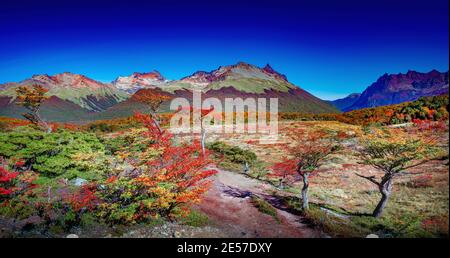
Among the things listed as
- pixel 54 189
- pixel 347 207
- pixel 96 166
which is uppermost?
pixel 96 166

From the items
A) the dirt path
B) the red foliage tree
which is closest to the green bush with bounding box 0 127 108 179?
the red foliage tree

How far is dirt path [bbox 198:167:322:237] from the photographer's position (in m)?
11.5

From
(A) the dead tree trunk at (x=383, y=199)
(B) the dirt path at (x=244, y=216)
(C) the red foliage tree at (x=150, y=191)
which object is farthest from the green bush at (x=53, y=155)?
(A) the dead tree trunk at (x=383, y=199)

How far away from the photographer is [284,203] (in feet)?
53.9

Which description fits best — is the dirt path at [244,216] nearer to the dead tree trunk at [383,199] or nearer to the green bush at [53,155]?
the dead tree trunk at [383,199]

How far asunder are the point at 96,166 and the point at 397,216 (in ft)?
47.0

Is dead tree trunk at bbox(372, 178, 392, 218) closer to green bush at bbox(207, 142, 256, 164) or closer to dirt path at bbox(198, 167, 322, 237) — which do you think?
dirt path at bbox(198, 167, 322, 237)

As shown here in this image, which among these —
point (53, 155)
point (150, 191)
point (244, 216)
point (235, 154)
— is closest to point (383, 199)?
point (244, 216)

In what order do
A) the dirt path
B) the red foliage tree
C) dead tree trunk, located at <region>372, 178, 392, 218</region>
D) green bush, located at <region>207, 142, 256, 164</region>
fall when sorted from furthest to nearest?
green bush, located at <region>207, 142, 256, 164</region>, dead tree trunk, located at <region>372, 178, 392, 218</region>, the dirt path, the red foliage tree

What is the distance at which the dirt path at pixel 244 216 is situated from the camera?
1151 cm
